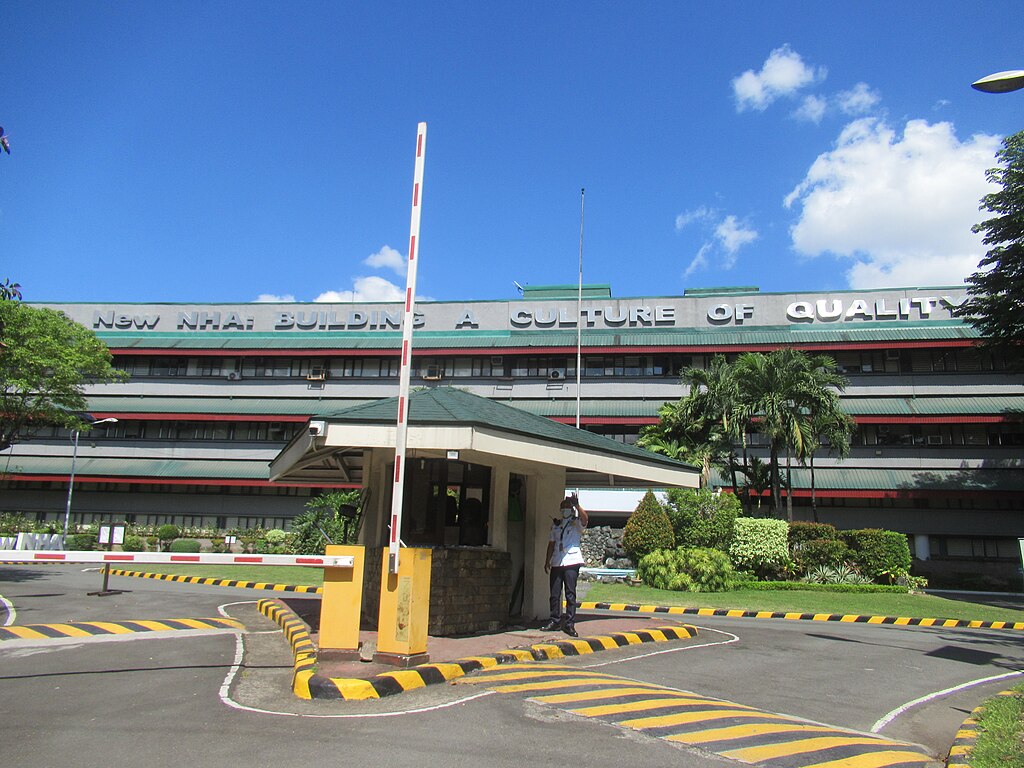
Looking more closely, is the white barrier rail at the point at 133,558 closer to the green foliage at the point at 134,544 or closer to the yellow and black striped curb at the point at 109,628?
the yellow and black striped curb at the point at 109,628

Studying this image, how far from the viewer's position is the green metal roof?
32.6 ft

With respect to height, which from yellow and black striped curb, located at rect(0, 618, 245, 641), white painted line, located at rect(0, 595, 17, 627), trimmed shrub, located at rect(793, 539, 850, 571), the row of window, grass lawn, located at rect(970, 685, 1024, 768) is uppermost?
the row of window

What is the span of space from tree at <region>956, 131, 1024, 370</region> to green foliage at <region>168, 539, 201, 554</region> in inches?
1523

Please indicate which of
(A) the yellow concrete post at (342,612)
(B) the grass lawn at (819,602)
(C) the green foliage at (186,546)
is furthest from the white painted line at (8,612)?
(C) the green foliage at (186,546)

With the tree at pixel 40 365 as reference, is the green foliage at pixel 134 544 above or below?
below

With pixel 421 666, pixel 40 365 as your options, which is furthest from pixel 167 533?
pixel 421 666

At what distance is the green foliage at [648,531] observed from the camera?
1088 inches

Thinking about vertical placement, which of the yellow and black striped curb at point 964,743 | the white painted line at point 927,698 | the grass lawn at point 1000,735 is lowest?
the white painted line at point 927,698

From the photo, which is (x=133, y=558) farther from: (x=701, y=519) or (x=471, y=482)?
(x=701, y=519)

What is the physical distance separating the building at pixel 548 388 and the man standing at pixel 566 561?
1111 inches

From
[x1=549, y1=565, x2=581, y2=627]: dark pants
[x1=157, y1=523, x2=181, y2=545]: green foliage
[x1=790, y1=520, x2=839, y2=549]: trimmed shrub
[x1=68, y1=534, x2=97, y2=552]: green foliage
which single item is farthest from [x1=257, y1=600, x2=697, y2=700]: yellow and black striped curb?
[x1=157, y1=523, x2=181, y2=545]: green foliage

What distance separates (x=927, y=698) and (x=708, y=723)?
4122 mm

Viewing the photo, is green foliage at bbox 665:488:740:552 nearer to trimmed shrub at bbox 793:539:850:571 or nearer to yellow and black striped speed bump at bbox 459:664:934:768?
trimmed shrub at bbox 793:539:850:571

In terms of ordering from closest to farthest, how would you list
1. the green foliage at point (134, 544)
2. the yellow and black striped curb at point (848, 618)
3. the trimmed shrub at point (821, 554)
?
the yellow and black striped curb at point (848, 618) < the trimmed shrub at point (821, 554) < the green foliage at point (134, 544)
